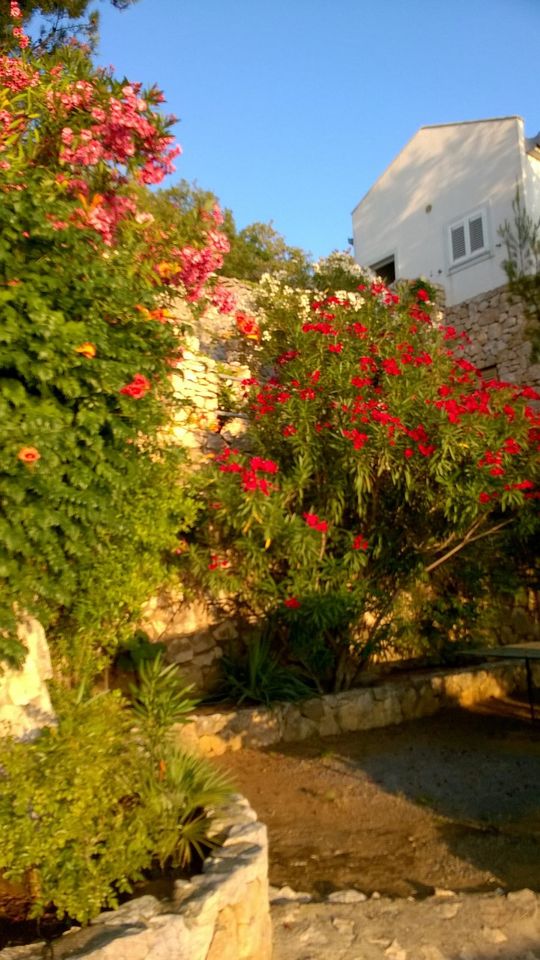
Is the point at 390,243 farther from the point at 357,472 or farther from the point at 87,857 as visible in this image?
the point at 87,857

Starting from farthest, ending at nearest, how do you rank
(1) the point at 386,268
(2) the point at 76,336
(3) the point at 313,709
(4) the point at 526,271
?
(1) the point at 386,268 < (4) the point at 526,271 < (3) the point at 313,709 < (2) the point at 76,336

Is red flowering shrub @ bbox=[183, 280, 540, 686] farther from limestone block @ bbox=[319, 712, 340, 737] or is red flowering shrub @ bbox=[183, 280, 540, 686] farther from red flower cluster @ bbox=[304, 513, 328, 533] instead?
limestone block @ bbox=[319, 712, 340, 737]

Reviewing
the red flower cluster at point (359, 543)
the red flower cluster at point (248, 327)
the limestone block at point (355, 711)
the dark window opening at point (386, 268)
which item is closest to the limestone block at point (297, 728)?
the limestone block at point (355, 711)

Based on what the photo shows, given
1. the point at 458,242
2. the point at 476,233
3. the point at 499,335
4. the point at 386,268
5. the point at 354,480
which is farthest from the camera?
the point at 386,268

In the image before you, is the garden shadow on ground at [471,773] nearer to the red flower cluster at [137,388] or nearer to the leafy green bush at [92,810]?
the leafy green bush at [92,810]

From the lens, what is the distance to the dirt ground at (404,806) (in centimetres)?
372

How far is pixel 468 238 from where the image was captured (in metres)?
13.4

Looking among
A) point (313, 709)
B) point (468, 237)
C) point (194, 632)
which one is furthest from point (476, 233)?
point (313, 709)

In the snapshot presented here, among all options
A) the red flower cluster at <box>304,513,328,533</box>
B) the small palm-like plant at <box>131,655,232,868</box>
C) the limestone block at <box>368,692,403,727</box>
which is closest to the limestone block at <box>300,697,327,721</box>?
the limestone block at <box>368,692,403,727</box>

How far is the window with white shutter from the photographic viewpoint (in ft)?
→ 43.2

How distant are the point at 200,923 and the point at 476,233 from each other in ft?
43.1

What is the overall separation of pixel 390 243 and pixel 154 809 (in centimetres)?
1423

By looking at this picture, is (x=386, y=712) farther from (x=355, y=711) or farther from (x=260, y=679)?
(x=260, y=679)

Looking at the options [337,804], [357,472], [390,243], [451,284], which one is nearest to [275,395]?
[357,472]
